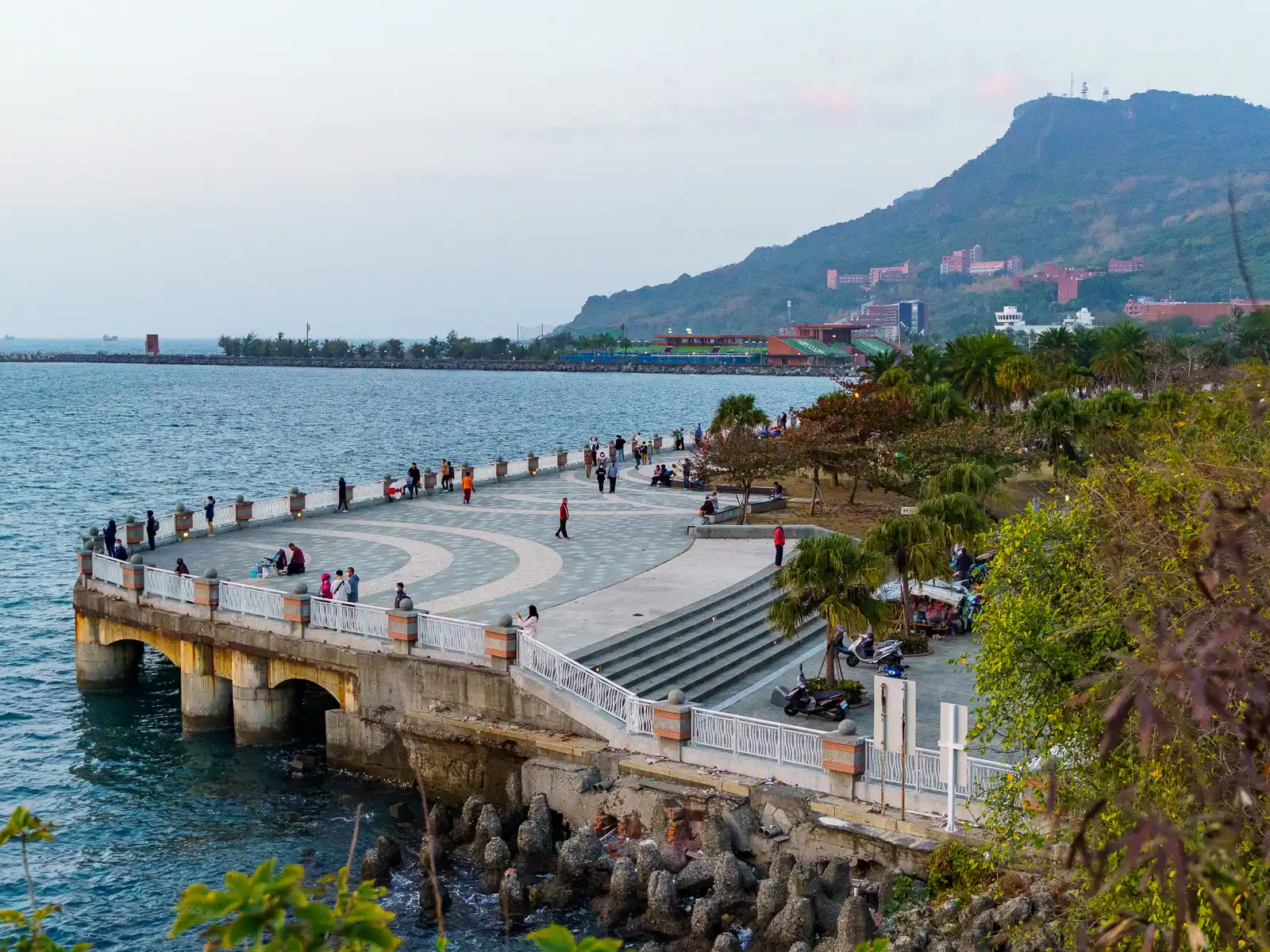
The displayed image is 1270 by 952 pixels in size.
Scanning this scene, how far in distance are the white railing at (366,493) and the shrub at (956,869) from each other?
93.3 feet

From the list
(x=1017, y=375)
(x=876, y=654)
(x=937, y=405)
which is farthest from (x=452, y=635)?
(x=1017, y=375)

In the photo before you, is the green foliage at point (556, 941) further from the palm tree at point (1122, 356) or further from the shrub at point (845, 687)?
the palm tree at point (1122, 356)

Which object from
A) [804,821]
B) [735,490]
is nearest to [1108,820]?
[804,821]

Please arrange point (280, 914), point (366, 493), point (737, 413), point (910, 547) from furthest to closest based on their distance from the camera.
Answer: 1. point (737, 413)
2. point (366, 493)
3. point (910, 547)
4. point (280, 914)

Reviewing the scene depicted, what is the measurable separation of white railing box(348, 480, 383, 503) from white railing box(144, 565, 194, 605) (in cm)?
1343

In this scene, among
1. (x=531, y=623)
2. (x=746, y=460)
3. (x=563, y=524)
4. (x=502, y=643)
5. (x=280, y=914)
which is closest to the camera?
(x=280, y=914)

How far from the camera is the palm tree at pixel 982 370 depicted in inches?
2484

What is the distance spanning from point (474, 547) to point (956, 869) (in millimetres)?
20508

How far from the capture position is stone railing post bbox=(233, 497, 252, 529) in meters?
36.5

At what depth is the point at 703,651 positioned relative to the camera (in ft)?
81.9

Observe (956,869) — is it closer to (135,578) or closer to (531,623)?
(531,623)

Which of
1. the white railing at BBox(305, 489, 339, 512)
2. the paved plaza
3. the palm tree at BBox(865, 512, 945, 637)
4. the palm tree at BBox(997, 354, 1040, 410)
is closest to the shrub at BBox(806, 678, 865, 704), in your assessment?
the palm tree at BBox(865, 512, 945, 637)

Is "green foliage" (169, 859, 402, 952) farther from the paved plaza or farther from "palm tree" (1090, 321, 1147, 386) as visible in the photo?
"palm tree" (1090, 321, 1147, 386)

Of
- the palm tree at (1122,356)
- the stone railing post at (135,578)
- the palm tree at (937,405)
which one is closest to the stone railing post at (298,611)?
the stone railing post at (135,578)
